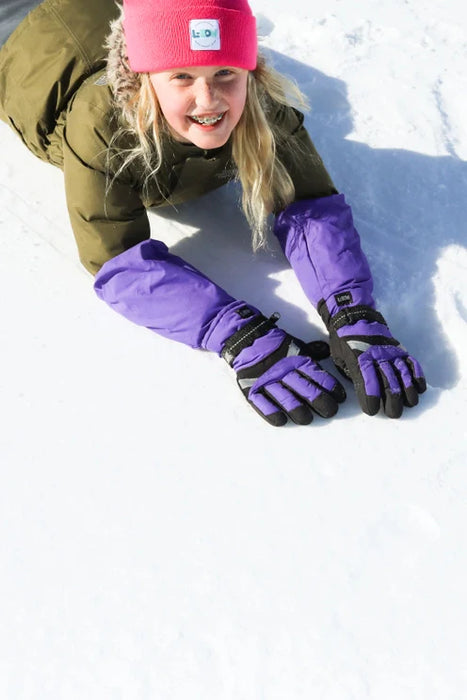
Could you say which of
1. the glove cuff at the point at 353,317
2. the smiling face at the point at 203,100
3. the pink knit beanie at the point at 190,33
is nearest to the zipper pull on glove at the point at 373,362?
the glove cuff at the point at 353,317

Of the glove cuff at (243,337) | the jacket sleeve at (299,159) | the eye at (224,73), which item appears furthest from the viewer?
the jacket sleeve at (299,159)

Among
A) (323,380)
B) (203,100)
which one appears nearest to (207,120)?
(203,100)

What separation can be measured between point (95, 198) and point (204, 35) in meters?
0.49

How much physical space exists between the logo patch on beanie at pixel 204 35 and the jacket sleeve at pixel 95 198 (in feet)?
1.15

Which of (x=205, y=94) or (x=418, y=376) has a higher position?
(x=205, y=94)

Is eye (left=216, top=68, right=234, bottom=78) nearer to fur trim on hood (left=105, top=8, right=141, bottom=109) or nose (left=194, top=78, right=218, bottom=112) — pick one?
nose (left=194, top=78, right=218, bottom=112)

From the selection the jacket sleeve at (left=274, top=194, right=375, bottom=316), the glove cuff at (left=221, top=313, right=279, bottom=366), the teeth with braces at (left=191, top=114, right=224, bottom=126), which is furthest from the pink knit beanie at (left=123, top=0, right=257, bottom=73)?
the glove cuff at (left=221, top=313, right=279, bottom=366)

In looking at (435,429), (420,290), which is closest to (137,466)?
(435,429)

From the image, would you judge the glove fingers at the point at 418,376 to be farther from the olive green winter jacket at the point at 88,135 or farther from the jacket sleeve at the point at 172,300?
the olive green winter jacket at the point at 88,135

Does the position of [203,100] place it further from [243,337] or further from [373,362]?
[373,362]

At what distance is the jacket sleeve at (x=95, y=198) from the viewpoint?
6.48 feet

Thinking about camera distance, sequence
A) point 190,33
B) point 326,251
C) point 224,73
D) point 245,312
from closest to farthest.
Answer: point 190,33, point 224,73, point 245,312, point 326,251

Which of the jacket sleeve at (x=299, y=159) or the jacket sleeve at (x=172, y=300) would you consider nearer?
the jacket sleeve at (x=172, y=300)

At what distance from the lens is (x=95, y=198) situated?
1984 millimetres
